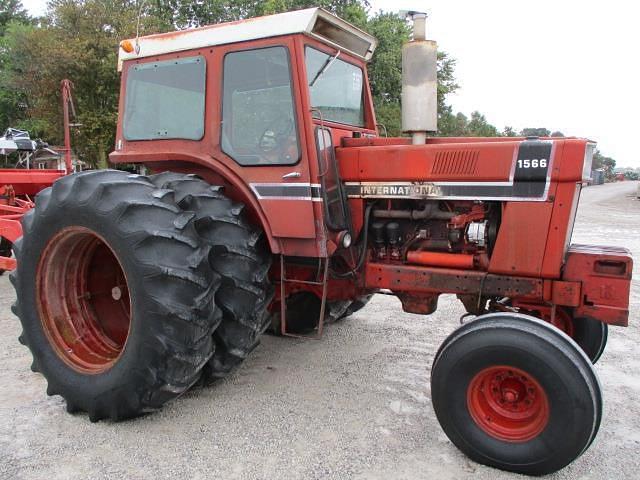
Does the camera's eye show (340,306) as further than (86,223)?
Yes

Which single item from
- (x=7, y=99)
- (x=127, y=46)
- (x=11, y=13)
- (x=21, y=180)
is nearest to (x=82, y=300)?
(x=127, y=46)

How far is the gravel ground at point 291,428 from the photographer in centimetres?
293

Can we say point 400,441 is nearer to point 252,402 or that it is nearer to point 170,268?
point 252,402

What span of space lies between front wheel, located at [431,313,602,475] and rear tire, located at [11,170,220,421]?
143 cm

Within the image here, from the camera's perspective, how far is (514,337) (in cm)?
288

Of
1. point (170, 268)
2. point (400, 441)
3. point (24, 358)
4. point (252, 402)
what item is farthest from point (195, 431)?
point (24, 358)

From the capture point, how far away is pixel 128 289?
347 cm

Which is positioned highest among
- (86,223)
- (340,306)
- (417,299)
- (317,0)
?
(317,0)

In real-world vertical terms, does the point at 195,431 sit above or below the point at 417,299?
below

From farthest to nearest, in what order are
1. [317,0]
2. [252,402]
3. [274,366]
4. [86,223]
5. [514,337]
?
1. [317,0]
2. [274,366]
3. [252,402]
4. [86,223]
5. [514,337]

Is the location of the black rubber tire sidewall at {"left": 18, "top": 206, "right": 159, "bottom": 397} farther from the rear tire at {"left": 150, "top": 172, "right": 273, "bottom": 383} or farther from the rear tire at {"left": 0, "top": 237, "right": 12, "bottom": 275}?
the rear tire at {"left": 0, "top": 237, "right": 12, "bottom": 275}

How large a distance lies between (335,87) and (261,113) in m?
0.73

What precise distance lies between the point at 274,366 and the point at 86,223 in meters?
1.78

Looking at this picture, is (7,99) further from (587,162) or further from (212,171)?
(587,162)
